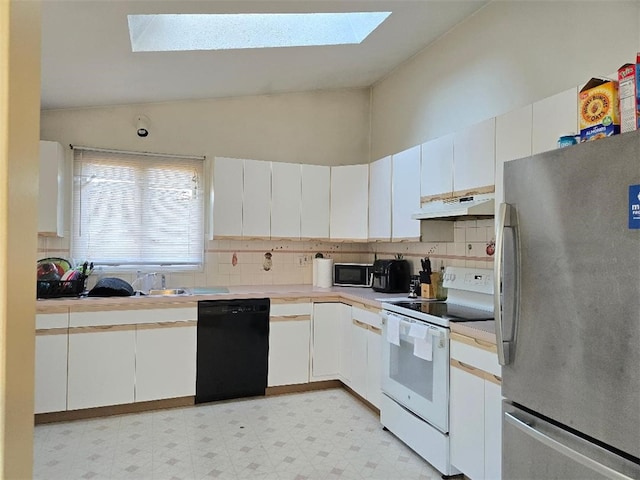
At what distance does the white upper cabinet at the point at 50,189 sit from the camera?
323 cm

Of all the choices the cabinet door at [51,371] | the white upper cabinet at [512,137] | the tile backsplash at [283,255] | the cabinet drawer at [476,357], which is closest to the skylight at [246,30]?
the white upper cabinet at [512,137]

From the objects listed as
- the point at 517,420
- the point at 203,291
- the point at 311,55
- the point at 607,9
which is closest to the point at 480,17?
the point at 607,9

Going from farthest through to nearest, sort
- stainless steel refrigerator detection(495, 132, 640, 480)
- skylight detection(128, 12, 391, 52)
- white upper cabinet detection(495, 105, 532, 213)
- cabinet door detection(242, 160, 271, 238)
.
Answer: cabinet door detection(242, 160, 271, 238) < skylight detection(128, 12, 391, 52) < white upper cabinet detection(495, 105, 532, 213) < stainless steel refrigerator detection(495, 132, 640, 480)

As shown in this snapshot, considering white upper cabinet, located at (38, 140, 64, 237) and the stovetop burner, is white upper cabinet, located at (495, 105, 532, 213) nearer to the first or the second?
the stovetop burner

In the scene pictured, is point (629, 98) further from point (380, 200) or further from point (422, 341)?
point (380, 200)

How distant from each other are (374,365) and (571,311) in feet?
6.46

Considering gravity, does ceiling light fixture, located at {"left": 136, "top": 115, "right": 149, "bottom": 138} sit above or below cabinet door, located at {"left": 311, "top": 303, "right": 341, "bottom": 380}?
above

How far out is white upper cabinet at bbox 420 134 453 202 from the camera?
9.60ft

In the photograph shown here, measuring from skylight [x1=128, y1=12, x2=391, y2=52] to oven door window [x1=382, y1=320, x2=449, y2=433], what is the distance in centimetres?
217

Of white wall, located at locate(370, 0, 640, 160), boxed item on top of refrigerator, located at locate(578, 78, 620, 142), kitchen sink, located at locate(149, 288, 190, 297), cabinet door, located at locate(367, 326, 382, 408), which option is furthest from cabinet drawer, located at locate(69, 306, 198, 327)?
boxed item on top of refrigerator, located at locate(578, 78, 620, 142)

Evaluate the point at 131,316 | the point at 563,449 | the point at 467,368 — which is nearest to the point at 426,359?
the point at 467,368

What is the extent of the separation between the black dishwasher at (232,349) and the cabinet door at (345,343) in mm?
669

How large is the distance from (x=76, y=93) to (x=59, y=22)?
124 centimetres

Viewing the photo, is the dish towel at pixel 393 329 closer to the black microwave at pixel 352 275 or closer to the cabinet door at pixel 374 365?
the cabinet door at pixel 374 365
